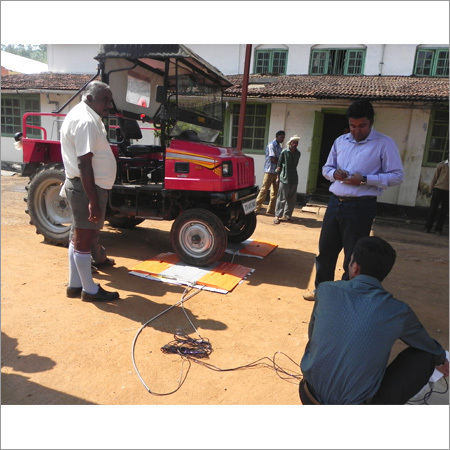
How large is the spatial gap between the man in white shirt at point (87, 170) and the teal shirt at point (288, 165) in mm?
5212

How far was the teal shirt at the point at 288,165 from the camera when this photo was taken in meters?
8.11

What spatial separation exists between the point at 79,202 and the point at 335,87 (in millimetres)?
8911

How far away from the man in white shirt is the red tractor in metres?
1.09

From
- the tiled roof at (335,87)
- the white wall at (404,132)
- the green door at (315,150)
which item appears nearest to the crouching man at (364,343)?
the tiled roof at (335,87)

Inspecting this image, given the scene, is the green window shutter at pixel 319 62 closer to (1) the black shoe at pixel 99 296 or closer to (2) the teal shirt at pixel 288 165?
(2) the teal shirt at pixel 288 165

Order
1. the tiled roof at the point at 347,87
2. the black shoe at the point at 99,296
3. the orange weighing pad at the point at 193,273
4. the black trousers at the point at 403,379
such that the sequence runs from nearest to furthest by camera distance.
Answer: the black trousers at the point at 403,379 < the black shoe at the point at 99,296 < the orange weighing pad at the point at 193,273 < the tiled roof at the point at 347,87

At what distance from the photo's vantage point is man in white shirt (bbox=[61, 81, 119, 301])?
3229mm

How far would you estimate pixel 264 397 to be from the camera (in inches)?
95.8

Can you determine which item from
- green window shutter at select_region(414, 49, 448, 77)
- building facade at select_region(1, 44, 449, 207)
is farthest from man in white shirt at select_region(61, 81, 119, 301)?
green window shutter at select_region(414, 49, 448, 77)

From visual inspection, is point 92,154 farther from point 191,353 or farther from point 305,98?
point 305,98

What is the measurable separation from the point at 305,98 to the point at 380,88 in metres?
1.93

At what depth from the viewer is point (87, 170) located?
10.6ft

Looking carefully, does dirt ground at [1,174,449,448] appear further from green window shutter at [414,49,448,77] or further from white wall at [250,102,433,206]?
green window shutter at [414,49,448,77]

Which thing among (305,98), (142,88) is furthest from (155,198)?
(305,98)
